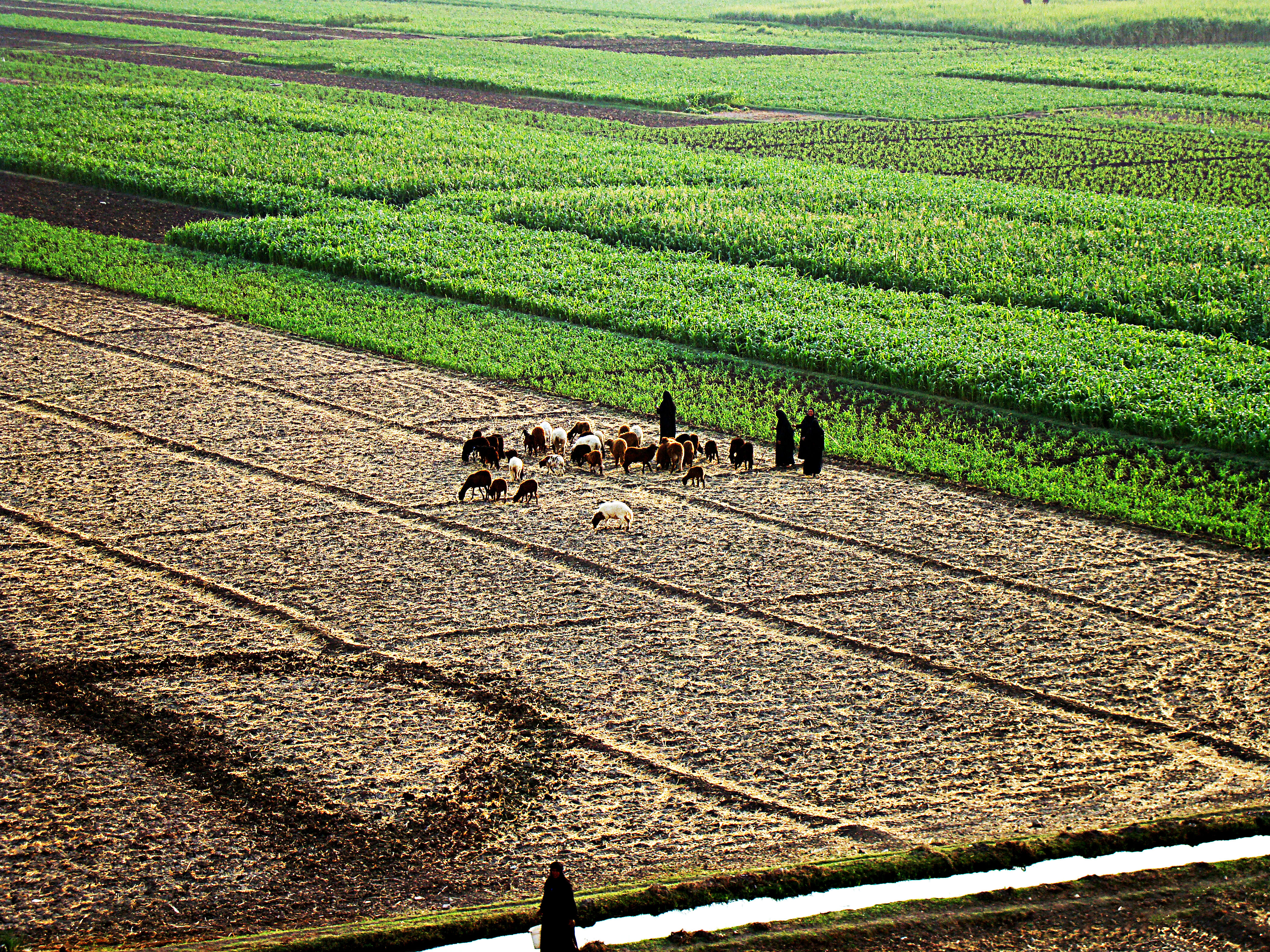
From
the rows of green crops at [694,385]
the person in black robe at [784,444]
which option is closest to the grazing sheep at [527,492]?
the person in black robe at [784,444]

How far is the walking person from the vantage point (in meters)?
13.4

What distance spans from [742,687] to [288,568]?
4150mm

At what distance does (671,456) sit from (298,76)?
42367mm

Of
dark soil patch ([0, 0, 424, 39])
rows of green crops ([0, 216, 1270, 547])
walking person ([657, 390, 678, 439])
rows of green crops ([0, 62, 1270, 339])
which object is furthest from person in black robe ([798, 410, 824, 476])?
dark soil patch ([0, 0, 424, 39])

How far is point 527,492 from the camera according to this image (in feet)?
40.0

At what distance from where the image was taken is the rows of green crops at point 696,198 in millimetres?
20156

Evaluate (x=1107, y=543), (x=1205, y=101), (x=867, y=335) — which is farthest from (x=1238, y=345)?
(x=1205, y=101)

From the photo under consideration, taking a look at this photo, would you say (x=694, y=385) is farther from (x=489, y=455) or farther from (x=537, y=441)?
(x=489, y=455)

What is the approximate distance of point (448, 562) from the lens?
35.9ft

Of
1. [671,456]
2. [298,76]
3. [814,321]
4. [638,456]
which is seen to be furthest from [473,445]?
[298,76]

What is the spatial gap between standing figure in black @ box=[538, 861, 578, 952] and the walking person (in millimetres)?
7620

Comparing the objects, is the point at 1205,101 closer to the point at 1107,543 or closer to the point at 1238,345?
the point at 1238,345

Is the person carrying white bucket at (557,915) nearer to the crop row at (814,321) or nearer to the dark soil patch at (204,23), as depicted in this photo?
the crop row at (814,321)

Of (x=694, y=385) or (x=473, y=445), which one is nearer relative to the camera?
(x=473, y=445)
